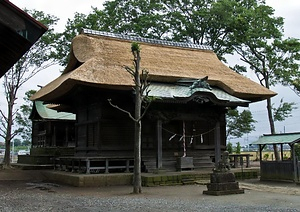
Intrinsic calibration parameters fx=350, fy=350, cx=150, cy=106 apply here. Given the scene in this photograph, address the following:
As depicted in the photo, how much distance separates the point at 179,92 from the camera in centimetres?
1603

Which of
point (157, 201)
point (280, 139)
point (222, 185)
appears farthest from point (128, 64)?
point (157, 201)

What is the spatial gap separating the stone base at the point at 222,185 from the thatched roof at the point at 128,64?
558 cm

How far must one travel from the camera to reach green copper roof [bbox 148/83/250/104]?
50.3 ft

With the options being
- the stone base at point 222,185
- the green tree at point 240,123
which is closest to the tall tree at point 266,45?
the green tree at point 240,123

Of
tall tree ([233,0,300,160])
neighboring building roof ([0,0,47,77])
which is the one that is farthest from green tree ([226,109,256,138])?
neighboring building roof ([0,0,47,77])

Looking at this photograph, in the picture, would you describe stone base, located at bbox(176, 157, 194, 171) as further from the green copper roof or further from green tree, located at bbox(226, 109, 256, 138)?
green tree, located at bbox(226, 109, 256, 138)

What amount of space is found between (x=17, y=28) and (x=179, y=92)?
12.6m

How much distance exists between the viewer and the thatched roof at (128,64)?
14984mm

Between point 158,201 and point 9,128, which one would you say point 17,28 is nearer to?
point 158,201

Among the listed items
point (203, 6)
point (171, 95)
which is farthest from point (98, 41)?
point (203, 6)

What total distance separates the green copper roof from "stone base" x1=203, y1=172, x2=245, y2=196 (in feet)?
15.3

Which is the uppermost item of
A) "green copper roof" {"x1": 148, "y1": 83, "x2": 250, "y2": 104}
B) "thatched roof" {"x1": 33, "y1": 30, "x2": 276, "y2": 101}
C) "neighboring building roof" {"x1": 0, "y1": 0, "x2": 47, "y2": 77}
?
"thatched roof" {"x1": 33, "y1": 30, "x2": 276, "y2": 101}

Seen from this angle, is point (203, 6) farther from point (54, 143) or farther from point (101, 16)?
point (54, 143)

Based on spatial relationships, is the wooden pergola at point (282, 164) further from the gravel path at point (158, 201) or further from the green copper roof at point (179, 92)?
the green copper roof at point (179, 92)
